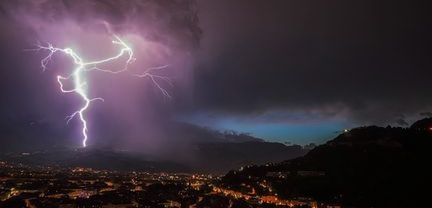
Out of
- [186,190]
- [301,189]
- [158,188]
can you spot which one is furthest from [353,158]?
[158,188]

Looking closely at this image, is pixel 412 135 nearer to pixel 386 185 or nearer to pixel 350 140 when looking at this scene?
pixel 350 140

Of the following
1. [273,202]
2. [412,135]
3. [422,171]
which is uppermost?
[412,135]

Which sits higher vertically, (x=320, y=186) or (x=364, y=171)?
(x=364, y=171)

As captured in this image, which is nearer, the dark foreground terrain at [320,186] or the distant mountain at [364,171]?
the distant mountain at [364,171]

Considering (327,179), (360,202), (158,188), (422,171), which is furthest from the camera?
(158,188)

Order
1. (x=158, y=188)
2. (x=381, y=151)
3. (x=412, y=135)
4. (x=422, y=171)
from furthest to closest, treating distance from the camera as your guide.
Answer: (x=158, y=188)
(x=412, y=135)
(x=381, y=151)
(x=422, y=171)

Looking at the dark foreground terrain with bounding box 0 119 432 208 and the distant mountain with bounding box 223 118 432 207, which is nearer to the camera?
the distant mountain with bounding box 223 118 432 207

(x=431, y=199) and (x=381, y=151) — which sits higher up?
(x=381, y=151)

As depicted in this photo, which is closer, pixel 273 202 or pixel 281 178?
pixel 273 202
